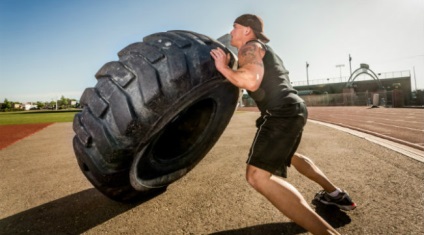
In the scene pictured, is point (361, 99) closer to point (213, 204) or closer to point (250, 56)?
point (213, 204)

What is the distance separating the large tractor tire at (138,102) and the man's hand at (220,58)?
40 millimetres

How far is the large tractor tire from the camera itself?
1.63m

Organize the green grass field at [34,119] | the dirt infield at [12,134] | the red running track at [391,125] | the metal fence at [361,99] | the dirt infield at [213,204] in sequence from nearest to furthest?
the dirt infield at [213,204] → the red running track at [391,125] → the dirt infield at [12,134] → the green grass field at [34,119] → the metal fence at [361,99]

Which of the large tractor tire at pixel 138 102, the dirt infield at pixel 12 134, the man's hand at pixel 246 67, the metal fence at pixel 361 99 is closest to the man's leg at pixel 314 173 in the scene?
the man's hand at pixel 246 67

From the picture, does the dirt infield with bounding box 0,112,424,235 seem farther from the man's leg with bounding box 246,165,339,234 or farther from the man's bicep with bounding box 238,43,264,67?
the man's bicep with bounding box 238,43,264,67

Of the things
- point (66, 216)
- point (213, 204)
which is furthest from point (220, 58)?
point (66, 216)

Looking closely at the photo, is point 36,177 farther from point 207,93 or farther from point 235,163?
point 207,93

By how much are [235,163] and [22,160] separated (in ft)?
15.5

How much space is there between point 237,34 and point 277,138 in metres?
1.00

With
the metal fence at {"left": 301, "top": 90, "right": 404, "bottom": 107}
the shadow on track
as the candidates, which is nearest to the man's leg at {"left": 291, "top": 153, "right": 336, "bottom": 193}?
the shadow on track

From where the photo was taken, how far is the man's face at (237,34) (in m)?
2.15

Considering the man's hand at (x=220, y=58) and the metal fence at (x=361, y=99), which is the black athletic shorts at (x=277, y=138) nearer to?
the man's hand at (x=220, y=58)

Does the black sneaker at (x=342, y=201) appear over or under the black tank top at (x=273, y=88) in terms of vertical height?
under

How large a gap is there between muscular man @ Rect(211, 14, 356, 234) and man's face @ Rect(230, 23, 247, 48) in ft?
0.07
